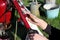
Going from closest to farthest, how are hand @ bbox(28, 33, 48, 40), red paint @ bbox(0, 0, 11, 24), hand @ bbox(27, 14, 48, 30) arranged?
hand @ bbox(28, 33, 48, 40), hand @ bbox(27, 14, 48, 30), red paint @ bbox(0, 0, 11, 24)

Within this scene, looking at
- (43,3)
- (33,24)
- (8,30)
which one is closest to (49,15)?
(43,3)

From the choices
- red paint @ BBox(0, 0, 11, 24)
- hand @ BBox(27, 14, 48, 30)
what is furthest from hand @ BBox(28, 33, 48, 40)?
red paint @ BBox(0, 0, 11, 24)

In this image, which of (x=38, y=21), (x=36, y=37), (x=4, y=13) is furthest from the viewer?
(x=4, y=13)

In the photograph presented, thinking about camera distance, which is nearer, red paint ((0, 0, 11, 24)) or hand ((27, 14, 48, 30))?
hand ((27, 14, 48, 30))

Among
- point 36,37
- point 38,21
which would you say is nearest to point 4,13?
point 38,21

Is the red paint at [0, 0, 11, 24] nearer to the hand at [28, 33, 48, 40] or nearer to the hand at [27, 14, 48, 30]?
the hand at [27, 14, 48, 30]

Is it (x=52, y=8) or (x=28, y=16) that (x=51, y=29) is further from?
(x=52, y=8)

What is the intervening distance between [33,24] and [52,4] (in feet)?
5.19

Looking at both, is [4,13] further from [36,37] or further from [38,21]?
[36,37]

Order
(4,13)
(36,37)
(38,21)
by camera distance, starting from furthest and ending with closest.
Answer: (4,13) < (38,21) < (36,37)

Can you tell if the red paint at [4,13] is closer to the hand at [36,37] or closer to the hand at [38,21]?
the hand at [38,21]

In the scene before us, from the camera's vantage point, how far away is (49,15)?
461 centimetres

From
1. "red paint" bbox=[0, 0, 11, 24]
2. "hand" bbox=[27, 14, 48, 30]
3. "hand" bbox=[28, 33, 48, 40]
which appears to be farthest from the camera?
"red paint" bbox=[0, 0, 11, 24]

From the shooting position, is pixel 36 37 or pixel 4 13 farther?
pixel 4 13
